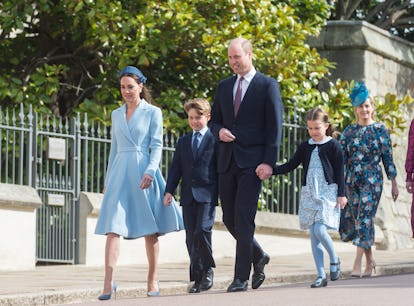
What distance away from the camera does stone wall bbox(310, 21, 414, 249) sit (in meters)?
17.4

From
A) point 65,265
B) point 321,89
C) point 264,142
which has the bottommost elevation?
point 65,265

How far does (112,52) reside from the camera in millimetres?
15992

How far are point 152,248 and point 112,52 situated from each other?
648cm

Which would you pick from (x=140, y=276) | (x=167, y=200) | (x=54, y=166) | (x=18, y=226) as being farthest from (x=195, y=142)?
(x=54, y=166)

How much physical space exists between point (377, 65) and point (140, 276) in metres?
6.75

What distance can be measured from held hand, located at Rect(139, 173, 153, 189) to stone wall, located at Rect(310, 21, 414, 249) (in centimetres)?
805

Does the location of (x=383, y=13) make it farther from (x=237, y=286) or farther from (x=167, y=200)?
(x=237, y=286)

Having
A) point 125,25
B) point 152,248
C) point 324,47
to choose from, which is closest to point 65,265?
point 125,25

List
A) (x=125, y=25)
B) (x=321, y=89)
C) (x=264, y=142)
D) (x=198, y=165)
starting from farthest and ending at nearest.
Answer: (x=321, y=89), (x=125, y=25), (x=198, y=165), (x=264, y=142)

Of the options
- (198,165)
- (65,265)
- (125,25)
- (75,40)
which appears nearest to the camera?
(198,165)

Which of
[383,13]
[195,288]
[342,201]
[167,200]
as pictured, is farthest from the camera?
[383,13]

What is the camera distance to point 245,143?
9711mm

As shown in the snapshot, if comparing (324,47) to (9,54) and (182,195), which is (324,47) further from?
(182,195)

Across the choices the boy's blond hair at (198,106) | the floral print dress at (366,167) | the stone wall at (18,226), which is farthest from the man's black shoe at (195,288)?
the stone wall at (18,226)
